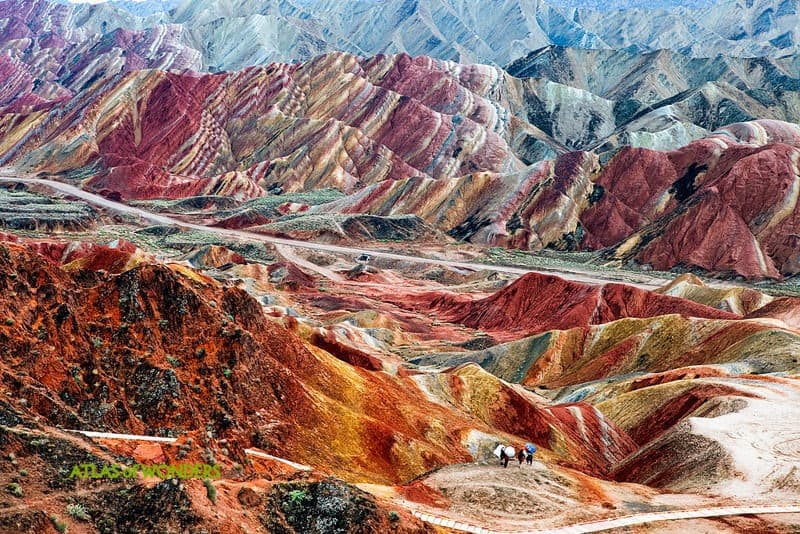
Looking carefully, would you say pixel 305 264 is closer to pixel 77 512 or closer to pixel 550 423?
pixel 550 423

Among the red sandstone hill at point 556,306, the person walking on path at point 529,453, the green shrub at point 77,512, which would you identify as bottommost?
the red sandstone hill at point 556,306

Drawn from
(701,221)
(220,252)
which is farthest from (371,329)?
(701,221)

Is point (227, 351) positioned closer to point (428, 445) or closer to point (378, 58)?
point (428, 445)

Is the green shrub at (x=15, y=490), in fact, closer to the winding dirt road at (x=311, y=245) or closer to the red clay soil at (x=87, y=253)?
the red clay soil at (x=87, y=253)

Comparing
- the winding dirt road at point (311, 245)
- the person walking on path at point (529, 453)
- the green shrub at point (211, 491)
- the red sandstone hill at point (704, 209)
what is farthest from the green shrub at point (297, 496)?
the red sandstone hill at point (704, 209)

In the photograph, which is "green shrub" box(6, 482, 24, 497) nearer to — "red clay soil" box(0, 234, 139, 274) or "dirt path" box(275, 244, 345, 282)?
"red clay soil" box(0, 234, 139, 274)

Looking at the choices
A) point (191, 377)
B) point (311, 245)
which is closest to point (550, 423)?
point (191, 377)
